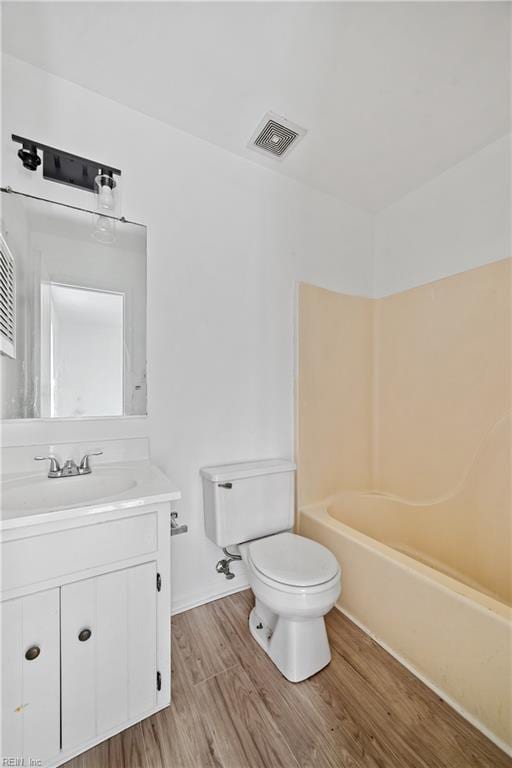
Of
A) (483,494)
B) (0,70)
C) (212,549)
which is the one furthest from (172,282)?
(483,494)

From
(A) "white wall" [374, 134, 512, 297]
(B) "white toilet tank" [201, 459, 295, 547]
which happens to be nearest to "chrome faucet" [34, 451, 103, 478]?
(B) "white toilet tank" [201, 459, 295, 547]

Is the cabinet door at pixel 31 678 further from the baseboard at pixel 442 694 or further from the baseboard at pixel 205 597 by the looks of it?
the baseboard at pixel 442 694

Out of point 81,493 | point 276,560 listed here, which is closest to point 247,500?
point 276,560

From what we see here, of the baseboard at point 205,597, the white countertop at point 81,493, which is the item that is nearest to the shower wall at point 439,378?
the baseboard at point 205,597

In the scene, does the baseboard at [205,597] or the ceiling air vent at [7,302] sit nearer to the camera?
the ceiling air vent at [7,302]

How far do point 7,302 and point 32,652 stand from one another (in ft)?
3.78

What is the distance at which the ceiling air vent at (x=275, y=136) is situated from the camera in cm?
156

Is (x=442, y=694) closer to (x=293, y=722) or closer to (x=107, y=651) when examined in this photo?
(x=293, y=722)

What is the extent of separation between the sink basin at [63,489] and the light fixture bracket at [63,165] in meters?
1.23

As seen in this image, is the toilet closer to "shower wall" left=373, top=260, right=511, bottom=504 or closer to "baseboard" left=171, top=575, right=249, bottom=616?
"baseboard" left=171, top=575, right=249, bottom=616

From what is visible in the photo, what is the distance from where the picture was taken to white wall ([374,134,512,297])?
1663 mm

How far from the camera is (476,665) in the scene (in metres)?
1.12

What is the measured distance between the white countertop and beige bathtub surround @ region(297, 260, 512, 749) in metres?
1.01

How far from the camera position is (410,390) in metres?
2.07
